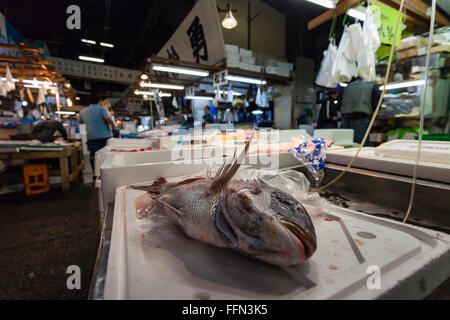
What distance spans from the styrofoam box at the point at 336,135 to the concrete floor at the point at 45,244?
138 inches

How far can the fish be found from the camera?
0.53 meters

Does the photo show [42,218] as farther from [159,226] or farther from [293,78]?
[293,78]

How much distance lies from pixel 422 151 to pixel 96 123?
6263mm

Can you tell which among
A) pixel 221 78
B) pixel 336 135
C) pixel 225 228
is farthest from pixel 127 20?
pixel 225 228

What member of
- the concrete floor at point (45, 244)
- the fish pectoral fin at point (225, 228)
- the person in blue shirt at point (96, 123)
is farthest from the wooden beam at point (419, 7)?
the person in blue shirt at point (96, 123)

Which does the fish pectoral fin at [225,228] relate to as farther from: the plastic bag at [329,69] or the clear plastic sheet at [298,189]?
the plastic bag at [329,69]

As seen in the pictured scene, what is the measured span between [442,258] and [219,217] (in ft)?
2.39

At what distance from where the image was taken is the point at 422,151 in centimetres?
148

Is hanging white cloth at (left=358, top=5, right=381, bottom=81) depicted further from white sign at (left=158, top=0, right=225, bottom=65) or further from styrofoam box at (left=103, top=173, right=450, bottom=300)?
white sign at (left=158, top=0, right=225, bottom=65)

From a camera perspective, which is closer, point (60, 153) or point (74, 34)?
point (60, 153)

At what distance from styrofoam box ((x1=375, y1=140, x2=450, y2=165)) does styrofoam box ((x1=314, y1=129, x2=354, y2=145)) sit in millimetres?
1432

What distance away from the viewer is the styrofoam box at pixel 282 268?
0.51 m

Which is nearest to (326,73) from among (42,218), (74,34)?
(42,218)
